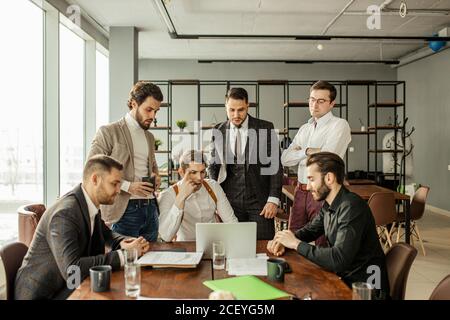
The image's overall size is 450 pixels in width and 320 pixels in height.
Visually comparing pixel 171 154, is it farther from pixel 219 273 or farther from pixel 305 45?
pixel 219 273

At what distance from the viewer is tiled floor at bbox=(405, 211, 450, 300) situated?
14.5 feet

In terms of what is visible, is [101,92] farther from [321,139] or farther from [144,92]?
[321,139]

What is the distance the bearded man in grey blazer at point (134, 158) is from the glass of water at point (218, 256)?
2.98 feet

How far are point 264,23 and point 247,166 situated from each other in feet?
15.8

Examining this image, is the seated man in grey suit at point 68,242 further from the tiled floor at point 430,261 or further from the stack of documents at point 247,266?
the tiled floor at point 430,261

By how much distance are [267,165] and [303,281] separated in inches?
57.3

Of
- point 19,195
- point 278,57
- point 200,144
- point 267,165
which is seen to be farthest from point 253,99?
point 267,165

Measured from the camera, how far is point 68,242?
2.03 meters

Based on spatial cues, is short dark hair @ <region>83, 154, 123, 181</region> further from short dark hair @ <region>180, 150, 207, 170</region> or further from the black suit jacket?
the black suit jacket

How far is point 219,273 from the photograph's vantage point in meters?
2.05

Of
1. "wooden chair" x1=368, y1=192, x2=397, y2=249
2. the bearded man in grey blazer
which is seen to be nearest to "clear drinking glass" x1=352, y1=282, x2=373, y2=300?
the bearded man in grey blazer

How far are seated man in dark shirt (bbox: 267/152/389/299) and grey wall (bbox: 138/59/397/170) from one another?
337 inches

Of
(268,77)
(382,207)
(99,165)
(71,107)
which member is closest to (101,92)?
(71,107)

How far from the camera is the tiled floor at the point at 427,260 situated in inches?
174
